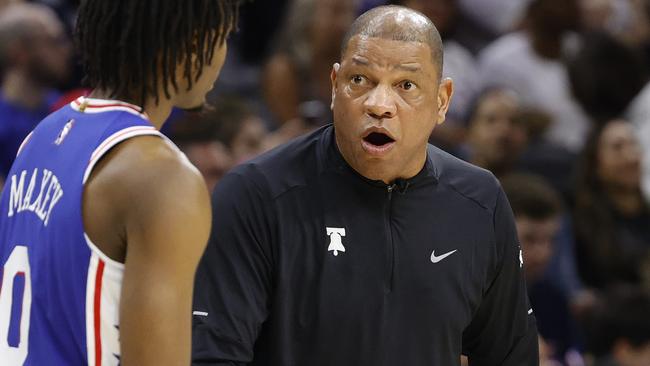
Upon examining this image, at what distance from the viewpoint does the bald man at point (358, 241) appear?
9.92ft

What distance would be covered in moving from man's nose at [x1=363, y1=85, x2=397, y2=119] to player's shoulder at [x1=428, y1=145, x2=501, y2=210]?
34 centimetres

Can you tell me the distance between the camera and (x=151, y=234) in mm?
2354

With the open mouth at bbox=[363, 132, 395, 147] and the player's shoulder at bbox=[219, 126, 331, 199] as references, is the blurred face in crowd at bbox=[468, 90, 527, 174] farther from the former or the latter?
the open mouth at bbox=[363, 132, 395, 147]

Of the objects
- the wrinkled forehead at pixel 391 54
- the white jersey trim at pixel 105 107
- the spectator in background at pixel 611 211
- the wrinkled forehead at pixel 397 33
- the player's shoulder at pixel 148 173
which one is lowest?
the spectator in background at pixel 611 211

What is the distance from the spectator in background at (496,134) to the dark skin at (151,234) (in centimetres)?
411

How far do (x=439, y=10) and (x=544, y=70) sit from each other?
75 centimetres

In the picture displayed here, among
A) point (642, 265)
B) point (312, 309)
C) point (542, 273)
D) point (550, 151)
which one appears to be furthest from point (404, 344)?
point (550, 151)

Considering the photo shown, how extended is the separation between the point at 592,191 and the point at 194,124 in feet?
7.35

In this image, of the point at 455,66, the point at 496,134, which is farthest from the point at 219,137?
the point at 455,66

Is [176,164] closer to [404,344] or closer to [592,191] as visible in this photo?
[404,344]

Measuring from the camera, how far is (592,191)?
21.8 ft

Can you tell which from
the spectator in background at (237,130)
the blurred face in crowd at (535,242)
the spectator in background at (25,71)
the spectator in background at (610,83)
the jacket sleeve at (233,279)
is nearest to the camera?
the jacket sleeve at (233,279)

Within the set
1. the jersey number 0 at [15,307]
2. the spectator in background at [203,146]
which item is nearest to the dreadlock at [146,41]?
the jersey number 0 at [15,307]

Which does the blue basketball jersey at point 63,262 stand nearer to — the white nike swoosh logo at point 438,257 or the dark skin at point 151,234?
the dark skin at point 151,234
